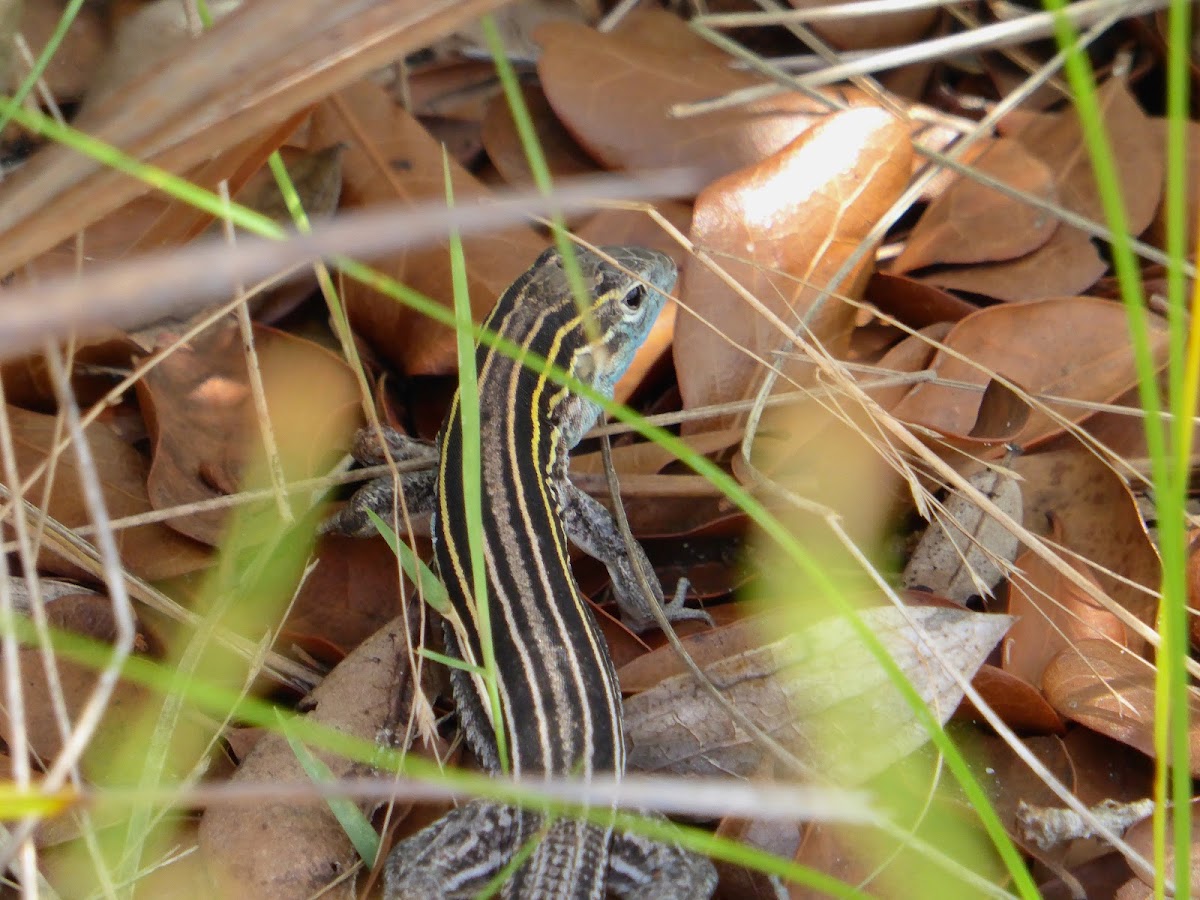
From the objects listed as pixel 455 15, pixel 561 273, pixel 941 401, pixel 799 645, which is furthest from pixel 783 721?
pixel 455 15

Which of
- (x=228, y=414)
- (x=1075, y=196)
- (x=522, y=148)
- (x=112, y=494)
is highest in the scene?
(x=522, y=148)

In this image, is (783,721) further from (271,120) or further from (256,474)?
(271,120)

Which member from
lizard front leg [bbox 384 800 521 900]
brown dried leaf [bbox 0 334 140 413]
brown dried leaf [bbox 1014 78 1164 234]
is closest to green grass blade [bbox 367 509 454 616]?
lizard front leg [bbox 384 800 521 900]

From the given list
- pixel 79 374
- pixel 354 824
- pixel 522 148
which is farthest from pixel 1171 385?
pixel 79 374

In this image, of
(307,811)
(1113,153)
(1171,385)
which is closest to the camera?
(1171,385)

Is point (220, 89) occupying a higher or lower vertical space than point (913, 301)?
higher

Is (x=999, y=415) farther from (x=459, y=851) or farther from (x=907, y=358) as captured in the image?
(x=459, y=851)

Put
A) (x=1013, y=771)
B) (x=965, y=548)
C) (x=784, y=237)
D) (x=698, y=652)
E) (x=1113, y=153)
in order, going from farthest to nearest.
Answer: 1. (x=1113, y=153)
2. (x=784, y=237)
3. (x=965, y=548)
4. (x=698, y=652)
5. (x=1013, y=771)
